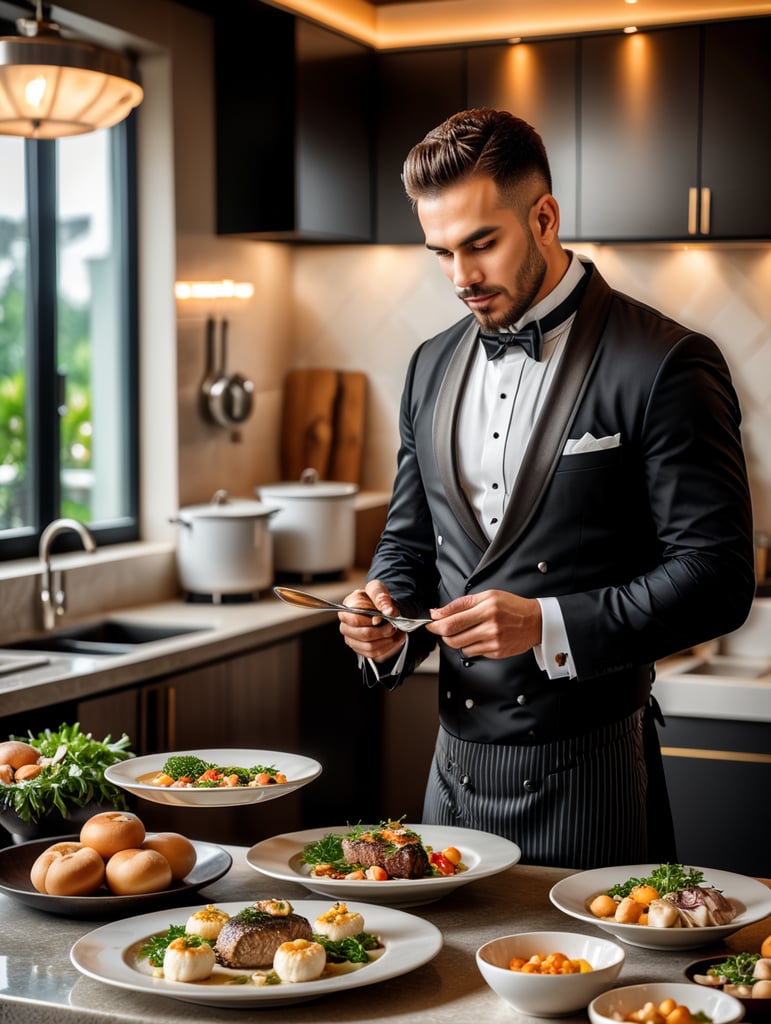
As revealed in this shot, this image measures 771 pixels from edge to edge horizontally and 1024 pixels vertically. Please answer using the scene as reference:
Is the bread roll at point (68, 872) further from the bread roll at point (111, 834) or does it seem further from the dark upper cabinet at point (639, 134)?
the dark upper cabinet at point (639, 134)

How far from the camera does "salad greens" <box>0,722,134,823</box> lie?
1.66 m

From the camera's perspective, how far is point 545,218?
1.81 m

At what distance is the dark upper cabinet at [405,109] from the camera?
164 inches

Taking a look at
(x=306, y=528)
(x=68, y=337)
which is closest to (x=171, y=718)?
(x=306, y=528)

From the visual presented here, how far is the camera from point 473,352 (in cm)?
201

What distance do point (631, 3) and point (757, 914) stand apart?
3.23 metres

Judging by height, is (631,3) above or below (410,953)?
above

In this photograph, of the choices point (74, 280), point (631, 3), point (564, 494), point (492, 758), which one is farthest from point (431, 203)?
point (631, 3)

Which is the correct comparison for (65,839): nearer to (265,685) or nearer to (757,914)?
(757,914)

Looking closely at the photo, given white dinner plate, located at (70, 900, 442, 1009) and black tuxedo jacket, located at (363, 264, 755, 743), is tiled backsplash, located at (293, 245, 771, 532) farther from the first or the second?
white dinner plate, located at (70, 900, 442, 1009)

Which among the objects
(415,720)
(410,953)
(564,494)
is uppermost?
(564,494)

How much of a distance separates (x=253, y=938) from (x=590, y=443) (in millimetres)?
819

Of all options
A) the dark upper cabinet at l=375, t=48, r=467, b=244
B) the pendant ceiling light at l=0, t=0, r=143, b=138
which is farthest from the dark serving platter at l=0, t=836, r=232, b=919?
the dark upper cabinet at l=375, t=48, r=467, b=244

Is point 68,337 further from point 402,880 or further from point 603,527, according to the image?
point 402,880
